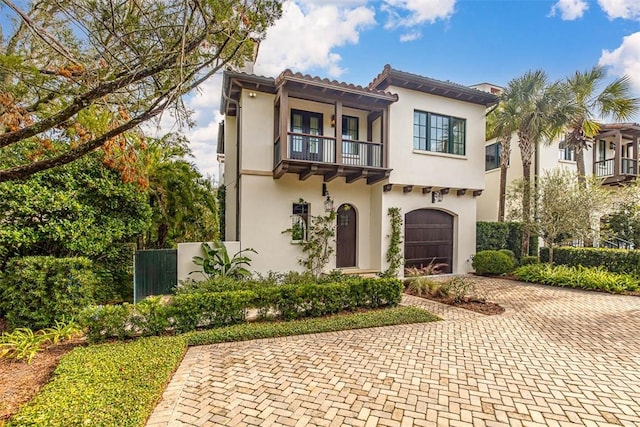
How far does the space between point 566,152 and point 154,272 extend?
20488 mm

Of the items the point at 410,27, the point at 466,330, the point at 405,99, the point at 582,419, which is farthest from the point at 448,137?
the point at 582,419

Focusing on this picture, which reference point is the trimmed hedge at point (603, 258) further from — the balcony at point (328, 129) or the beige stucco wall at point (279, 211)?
the balcony at point (328, 129)

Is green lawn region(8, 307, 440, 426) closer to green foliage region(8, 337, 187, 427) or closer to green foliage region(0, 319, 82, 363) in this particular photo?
green foliage region(8, 337, 187, 427)

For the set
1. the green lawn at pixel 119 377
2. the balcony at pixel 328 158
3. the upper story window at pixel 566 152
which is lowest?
the green lawn at pixel 119 377

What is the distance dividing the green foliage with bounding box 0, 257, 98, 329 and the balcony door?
6.66 metres

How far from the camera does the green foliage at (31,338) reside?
15.6 ft

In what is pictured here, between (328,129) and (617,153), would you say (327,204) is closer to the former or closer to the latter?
(328,129)

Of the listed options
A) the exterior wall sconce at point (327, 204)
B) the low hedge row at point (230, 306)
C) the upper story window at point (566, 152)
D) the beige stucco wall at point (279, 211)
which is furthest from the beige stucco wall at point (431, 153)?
the upper story window at point (566, 152)

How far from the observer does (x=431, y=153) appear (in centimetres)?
1188

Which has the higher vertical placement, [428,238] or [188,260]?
[428,238]

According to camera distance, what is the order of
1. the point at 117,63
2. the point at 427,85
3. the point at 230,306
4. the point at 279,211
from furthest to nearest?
the point at 427,85 < the point at 279,211 < the point at 230,306 < the point at 117,63

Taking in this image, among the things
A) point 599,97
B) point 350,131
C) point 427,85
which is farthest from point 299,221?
point 599,97

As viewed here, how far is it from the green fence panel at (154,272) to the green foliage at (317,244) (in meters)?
3.96

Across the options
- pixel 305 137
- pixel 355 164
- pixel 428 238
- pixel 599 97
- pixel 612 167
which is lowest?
pixel 428 238
